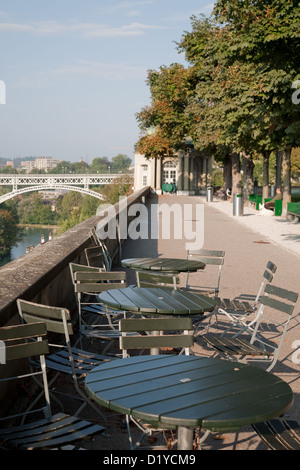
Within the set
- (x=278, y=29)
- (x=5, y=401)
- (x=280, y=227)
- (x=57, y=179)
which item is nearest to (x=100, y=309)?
(x=5, y=401)

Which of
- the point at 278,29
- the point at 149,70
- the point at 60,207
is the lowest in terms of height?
the point at 60,207

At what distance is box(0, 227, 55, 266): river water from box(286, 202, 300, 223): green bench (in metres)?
74.5

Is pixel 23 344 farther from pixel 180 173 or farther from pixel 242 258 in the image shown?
pixel 180 173

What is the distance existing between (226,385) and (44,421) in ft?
3.70

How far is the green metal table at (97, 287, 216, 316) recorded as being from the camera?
536 centimetres

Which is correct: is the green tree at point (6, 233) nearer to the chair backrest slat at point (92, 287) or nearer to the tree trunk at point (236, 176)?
the tree trunk at point (236, 176)

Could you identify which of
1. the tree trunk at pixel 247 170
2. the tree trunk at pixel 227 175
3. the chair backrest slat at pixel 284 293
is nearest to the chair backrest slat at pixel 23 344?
the chair backrest slat at pixel 284 293

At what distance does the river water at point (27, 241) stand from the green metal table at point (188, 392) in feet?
309

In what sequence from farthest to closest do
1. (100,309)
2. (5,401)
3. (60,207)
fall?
1. (60,207)
2. (100,309)
3. (5,401)

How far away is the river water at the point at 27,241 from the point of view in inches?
4349

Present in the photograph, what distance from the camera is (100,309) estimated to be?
6.85 m

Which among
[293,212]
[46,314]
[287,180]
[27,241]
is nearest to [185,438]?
[46,314]

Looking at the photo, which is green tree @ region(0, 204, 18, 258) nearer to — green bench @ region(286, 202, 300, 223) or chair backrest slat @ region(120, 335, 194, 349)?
green bench @ region(286, 202, 300, 223)
